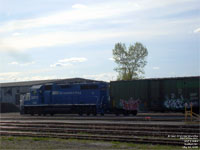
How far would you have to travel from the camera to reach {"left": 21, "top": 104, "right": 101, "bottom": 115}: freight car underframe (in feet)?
102

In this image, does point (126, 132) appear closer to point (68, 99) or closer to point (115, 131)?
point (115, 131)

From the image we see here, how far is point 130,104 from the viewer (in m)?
28.9

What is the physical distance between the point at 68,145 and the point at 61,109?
1841 cm

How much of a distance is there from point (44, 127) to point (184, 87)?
40.9 feet

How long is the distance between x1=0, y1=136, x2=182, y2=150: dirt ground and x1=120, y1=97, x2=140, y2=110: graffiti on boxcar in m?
13.1

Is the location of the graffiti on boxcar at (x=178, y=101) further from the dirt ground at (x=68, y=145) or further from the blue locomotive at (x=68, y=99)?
the dirt ground at (x=68, y=145)

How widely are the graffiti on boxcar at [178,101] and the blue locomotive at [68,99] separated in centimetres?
656

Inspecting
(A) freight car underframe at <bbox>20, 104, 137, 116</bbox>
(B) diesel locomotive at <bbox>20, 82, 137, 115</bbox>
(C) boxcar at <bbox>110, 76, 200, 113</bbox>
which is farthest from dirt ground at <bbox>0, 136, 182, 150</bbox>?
(A) freight car underframe at <bbox>20, 104, 137, 116</bbox>

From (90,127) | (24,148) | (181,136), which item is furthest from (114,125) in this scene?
(24,148)

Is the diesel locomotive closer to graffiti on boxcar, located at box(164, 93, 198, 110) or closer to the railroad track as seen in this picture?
graffiti on boxcar, located at box(164, 93, 198, 110)

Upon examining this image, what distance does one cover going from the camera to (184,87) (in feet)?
86.0

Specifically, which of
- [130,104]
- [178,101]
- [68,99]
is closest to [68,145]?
[178,101]

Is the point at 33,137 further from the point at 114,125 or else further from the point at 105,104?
the point at 105,104

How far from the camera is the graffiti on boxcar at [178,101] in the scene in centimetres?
2564
